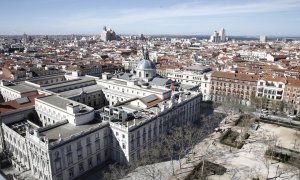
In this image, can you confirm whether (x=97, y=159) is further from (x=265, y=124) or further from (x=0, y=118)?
(x=265, y=124)

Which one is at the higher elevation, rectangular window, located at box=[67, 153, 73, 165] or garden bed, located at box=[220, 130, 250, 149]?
rectangular window, located at box=[67, 153, 73, 165]

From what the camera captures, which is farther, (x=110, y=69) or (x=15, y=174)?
(x=110, y=69)

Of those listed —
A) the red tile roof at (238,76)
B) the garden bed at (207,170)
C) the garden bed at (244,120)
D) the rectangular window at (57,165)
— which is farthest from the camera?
the red tile roof at (238,76)

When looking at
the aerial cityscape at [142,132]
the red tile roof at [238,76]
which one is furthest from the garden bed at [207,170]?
the red tile roof at [238,76]

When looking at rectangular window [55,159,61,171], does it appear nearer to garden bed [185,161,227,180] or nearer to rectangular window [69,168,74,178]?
rectangular window [69,168,74,178]

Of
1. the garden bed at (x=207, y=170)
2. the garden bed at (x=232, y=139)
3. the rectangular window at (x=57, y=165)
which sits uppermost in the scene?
the rectangular window at (x=57, y=165)

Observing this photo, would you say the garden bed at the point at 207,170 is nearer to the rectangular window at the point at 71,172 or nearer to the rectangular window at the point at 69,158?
the rectangular window at the point at 71,172

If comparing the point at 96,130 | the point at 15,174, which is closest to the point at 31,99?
the point at 15,174

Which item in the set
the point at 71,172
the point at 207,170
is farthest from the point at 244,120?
the point at 71,172

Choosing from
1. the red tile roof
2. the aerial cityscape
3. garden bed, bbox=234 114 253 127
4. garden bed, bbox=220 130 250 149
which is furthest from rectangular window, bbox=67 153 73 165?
the red tile roof

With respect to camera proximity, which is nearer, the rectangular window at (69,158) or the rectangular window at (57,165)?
the rectangular window at (57,165)

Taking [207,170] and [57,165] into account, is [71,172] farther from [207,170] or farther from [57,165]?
[207,170]
